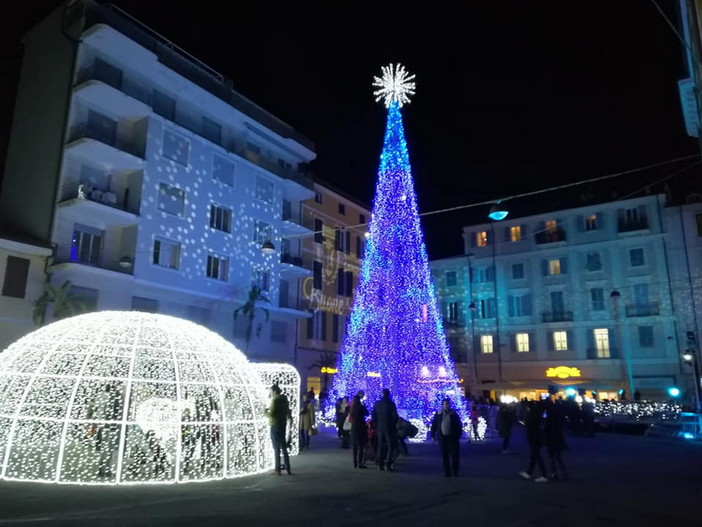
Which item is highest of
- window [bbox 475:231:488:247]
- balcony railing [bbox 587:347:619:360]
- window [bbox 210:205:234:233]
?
window [bbox 475:231:488:247]

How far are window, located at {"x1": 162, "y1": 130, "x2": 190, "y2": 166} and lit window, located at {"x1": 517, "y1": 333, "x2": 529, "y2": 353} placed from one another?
29.3 meters

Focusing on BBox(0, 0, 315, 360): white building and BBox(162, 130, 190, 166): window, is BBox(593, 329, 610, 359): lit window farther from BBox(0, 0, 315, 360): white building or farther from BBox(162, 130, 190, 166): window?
BBox(162, 130, 190, 166): window

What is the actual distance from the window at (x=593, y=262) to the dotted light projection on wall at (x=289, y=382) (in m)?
33.4

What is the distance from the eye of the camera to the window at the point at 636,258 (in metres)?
40.9

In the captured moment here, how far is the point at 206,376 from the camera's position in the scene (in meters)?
11.6

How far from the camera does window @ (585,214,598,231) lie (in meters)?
43.2

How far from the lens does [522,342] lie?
146 ft

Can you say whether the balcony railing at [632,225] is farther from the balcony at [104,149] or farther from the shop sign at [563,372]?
the balcony at [104,149]

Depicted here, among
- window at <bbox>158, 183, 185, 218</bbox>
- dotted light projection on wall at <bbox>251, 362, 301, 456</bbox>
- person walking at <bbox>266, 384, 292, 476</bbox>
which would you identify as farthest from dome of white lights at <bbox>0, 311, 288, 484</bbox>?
window at <bbox>158, 183, 185, 218</bbox>

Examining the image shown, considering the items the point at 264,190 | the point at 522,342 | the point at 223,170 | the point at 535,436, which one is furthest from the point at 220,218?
the point at 522,342

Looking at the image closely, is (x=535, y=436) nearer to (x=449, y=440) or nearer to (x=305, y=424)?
(x=449, y=440)

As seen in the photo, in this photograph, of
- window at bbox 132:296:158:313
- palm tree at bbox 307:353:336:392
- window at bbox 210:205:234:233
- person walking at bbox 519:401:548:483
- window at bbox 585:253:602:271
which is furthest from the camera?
window at bbox 585:253:602:271

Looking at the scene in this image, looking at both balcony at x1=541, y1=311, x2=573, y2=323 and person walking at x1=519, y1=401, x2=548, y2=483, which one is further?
balcony at x1=541, y1=311, x2=573, y2=323

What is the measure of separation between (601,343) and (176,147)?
32.3m
